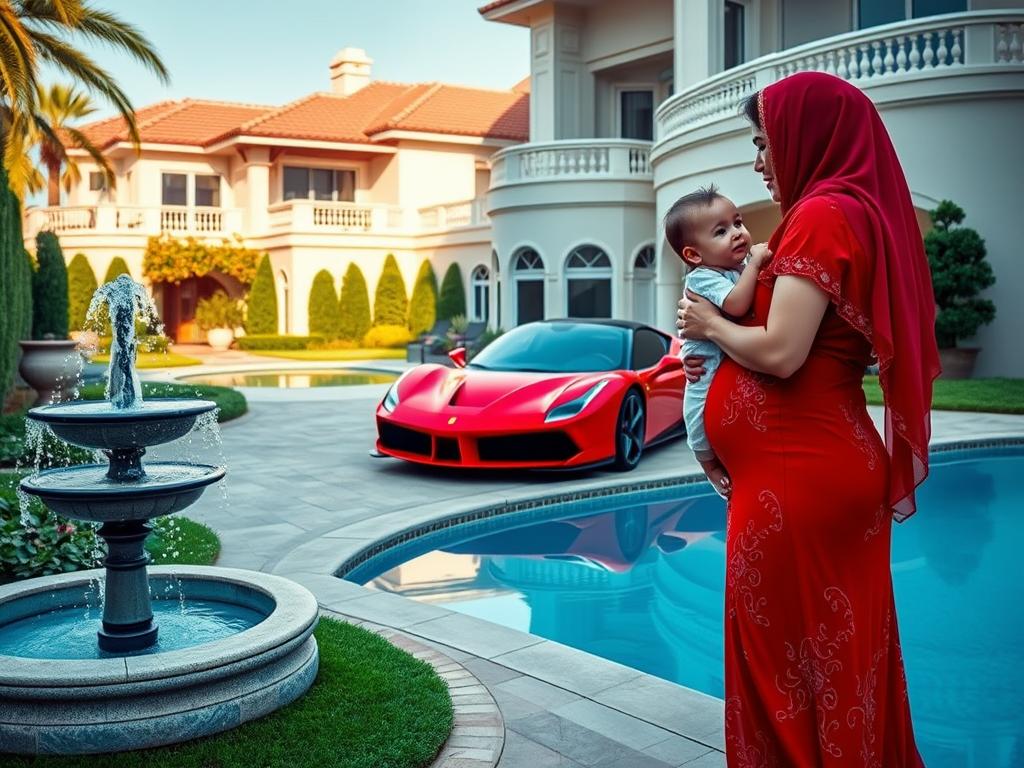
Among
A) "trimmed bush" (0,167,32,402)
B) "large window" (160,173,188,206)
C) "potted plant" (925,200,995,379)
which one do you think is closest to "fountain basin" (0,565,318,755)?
"trimmed bush" (0,167,32,402)

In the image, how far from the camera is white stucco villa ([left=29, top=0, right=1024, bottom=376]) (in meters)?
16.0

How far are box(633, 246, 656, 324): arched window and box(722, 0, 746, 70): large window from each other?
4277 millimetres

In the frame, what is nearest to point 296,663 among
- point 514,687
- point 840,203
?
point 514,687

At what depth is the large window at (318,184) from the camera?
36562mm

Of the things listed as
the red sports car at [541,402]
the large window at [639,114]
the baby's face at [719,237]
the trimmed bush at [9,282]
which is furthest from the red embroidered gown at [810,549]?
the large window at [639,114]

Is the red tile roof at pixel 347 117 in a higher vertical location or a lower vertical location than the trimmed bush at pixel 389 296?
higher

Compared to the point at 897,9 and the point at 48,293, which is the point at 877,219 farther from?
the point at 897,9

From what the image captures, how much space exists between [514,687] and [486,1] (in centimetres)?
2629

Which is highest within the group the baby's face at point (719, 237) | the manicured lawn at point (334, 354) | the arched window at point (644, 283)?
the arched window at point (644, 283)

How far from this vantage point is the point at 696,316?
2680mm

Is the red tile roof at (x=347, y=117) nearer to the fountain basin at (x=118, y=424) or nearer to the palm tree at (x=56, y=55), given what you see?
the palm tree at (x=56, y=55)

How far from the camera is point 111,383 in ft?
13.1

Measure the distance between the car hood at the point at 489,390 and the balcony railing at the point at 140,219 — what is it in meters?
28.0

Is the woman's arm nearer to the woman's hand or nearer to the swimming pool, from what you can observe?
the woman's hand
